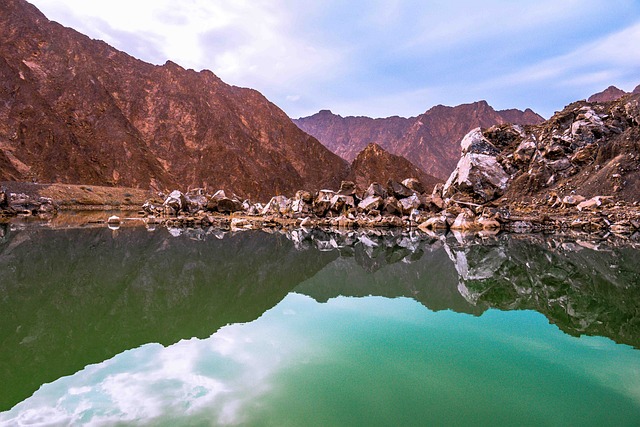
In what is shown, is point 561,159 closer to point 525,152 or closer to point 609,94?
point 525,152

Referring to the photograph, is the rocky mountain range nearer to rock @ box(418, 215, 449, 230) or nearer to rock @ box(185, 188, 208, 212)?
rock @ box(418, 215, 449, 230)

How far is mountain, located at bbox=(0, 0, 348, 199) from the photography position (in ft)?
269

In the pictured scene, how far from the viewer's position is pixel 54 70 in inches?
3807

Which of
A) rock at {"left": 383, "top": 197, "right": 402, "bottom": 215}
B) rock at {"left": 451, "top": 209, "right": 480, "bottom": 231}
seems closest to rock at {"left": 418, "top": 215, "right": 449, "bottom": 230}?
rock at {"left": 451, "top": 209, "right": 480, "bottom": 231}

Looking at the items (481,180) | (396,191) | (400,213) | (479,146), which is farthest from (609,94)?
(400,213)

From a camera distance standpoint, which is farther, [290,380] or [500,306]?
[500,306]

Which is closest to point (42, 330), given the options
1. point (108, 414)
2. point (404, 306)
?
point (108, 414)

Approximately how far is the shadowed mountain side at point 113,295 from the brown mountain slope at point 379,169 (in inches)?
4399

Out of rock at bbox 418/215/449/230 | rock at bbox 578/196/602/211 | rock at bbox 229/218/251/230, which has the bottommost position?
rock at bbox 418/215/449/230

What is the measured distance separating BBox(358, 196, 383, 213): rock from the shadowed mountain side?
23.3 meters

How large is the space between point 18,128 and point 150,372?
98.5 meters

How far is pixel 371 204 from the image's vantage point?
140 feet

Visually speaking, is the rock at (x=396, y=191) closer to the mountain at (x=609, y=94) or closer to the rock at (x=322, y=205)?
the rock at (x=322, y=205)

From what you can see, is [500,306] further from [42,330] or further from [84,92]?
[84,92]
